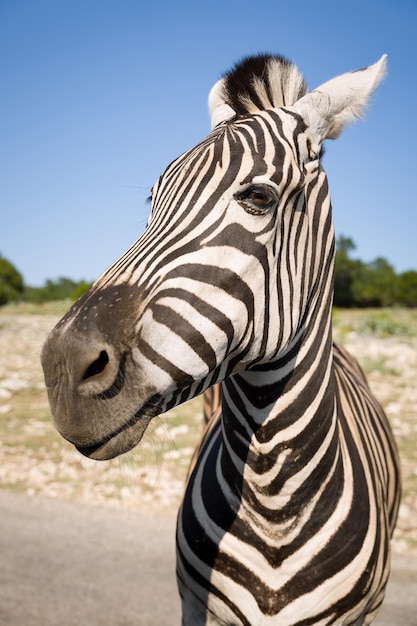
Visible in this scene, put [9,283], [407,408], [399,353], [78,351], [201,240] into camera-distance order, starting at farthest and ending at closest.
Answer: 1. [9,283]
2. [399,353]
3. [407,408]
4. [201,240]
5. [78,351]

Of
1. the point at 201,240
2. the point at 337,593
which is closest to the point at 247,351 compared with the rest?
the point at 201,240

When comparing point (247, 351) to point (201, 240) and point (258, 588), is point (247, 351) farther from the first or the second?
point (258, 588)

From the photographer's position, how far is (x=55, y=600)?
4320 millimetres

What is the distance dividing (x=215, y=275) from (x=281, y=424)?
28.8 inches

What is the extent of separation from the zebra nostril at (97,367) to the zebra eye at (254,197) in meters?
0.69

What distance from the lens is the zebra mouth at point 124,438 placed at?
1661mm

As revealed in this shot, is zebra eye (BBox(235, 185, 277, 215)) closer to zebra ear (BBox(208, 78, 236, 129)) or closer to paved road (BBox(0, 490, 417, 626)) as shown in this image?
zebra ear (BBox(208, 78, 236, 129))

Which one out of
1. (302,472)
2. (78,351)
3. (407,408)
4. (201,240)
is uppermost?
(201,240)

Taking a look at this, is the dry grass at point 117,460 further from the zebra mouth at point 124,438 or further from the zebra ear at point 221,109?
the zebra ear at point 221,109

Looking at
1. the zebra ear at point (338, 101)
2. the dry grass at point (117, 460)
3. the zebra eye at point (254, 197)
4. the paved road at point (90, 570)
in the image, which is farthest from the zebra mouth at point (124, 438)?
the paved road at point (90, 570)

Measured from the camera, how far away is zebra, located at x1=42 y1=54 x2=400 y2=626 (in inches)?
64.0

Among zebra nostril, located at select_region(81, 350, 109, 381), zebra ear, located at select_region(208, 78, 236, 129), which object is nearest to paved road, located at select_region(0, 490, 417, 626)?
zebra nostril, located at select_region(81, 350, 109, 381)

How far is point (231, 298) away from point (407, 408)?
8103 mm

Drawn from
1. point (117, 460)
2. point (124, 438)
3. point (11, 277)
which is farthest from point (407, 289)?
point (124, 438)
